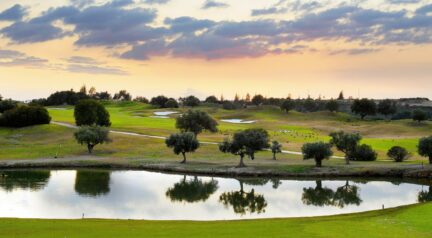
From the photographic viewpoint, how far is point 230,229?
1414 inches

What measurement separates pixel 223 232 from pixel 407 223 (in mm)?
13812

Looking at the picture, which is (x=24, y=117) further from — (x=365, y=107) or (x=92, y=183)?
(x=365, y=107)

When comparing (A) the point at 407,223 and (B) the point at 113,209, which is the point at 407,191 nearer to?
(A) the point at 407,223

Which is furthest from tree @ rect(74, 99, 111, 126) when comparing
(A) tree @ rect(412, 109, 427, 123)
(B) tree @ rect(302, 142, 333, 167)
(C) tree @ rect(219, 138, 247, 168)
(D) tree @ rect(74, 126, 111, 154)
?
(A) tree @ rect(412, 109, 427, 123)

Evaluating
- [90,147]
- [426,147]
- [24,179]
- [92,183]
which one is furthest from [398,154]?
[24,179]

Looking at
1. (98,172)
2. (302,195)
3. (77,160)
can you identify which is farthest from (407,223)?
(77,160)

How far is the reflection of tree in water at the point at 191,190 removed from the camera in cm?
6351

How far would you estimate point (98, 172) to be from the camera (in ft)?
Result: 284

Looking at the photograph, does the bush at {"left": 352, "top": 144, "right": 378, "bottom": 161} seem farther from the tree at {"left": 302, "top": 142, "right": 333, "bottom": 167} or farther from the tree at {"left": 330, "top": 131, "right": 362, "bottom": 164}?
the tree at {"left": 302, "top": 142, "right": 333, "bottom": 167}

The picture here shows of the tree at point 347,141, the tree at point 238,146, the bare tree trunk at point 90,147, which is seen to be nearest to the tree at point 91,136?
the bare tree trunk at point 90,147

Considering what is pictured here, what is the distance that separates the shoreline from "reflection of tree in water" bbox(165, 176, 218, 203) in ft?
22.6

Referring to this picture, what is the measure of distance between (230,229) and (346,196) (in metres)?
Result: 32.4

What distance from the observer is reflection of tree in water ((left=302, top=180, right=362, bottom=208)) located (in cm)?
6035

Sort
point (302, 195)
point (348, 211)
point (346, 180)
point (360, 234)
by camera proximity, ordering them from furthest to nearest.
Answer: point (346, 180), point (302, 195), point (348, 211), point (360, 234)
